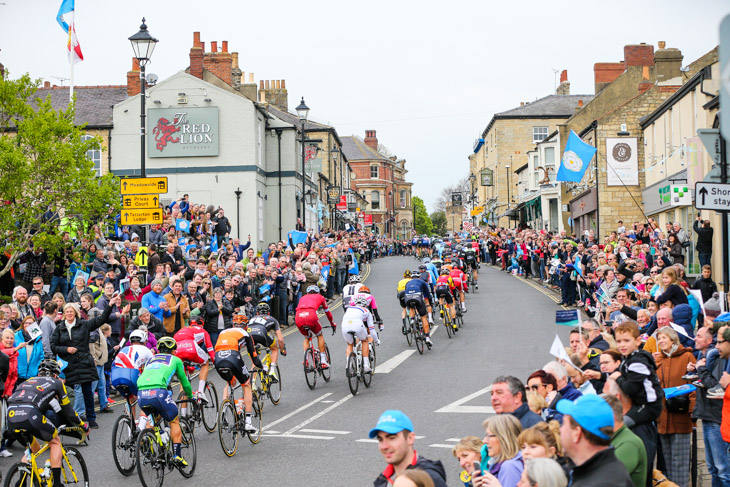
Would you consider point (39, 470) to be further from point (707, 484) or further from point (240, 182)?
point (240, 182)

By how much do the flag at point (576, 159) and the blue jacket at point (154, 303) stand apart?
65.0ft

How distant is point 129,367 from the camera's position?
11.1m

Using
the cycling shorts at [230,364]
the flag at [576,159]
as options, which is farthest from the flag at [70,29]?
the cycling shorts at [230,364]

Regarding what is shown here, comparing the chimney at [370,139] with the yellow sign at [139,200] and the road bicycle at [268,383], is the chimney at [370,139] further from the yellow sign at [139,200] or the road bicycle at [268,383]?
the road bicycle at [268,383]

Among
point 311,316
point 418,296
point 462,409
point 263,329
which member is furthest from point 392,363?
point 263,329

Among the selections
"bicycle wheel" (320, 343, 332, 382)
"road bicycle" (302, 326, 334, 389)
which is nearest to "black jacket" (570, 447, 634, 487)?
"road bicycle" (302, 326, 334, 389)

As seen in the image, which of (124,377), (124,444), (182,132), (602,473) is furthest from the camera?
(182,132)

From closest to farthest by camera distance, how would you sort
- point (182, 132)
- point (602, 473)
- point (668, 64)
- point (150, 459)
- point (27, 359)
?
point (602, 473), point (150, 459), point (27, 359), point (182, 132), point (668, 64)

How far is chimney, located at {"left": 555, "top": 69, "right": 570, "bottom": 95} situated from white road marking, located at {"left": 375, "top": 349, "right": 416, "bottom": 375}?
6861 centimetres

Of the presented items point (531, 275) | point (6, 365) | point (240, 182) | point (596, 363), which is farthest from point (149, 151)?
point (596, 363)

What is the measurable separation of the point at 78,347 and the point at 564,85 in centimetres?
7778

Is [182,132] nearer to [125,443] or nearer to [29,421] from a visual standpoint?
[125,443]

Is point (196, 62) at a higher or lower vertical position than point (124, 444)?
higher

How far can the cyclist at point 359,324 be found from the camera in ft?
51.9
